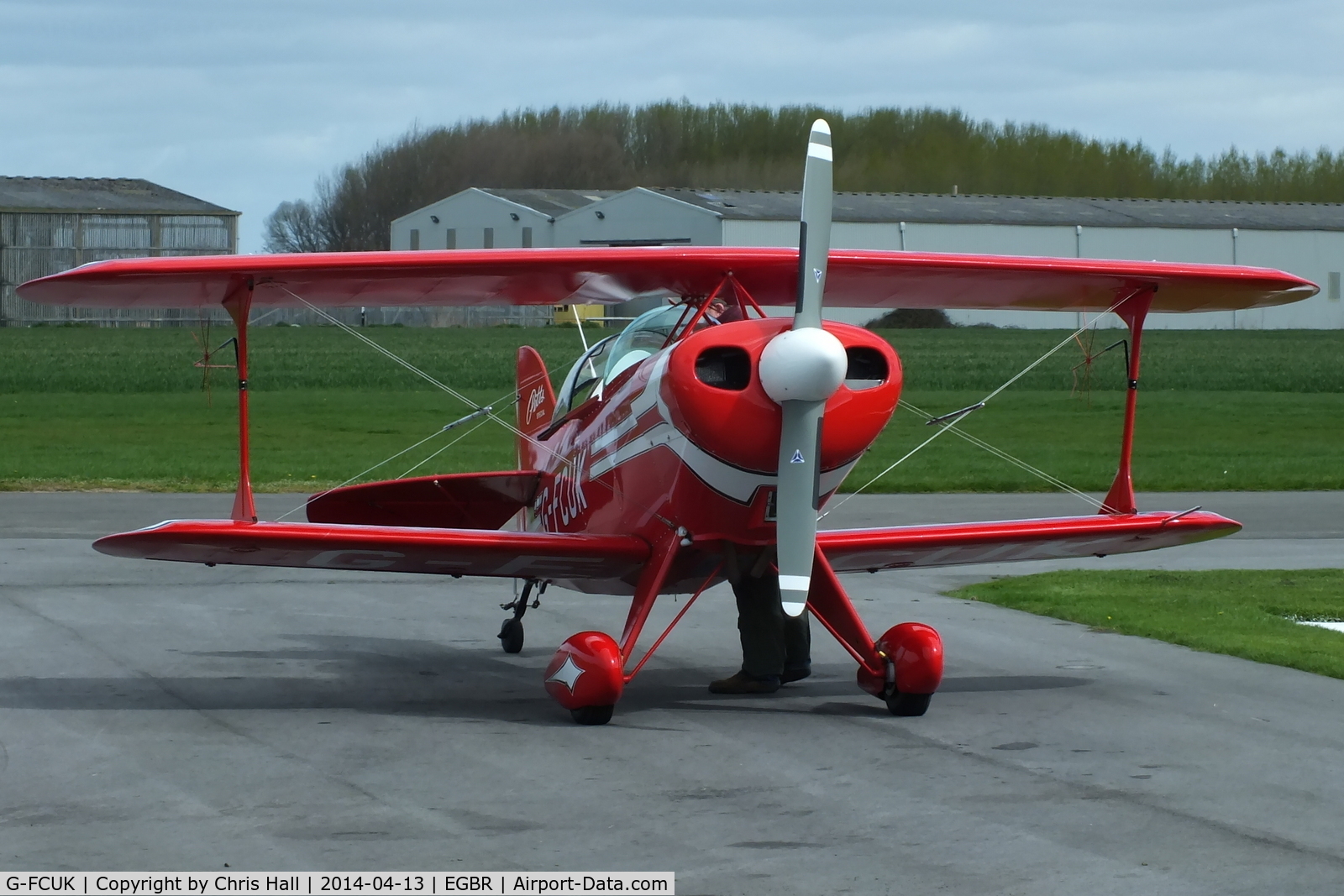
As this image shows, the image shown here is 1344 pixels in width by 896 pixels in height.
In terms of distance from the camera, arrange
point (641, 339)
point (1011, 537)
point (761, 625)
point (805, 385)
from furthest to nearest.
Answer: point (641, 339) < point (1011, 537) < point (761, 625) < point (805, 385)

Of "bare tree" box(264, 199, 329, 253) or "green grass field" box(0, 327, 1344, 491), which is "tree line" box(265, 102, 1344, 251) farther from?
"green grass field" box(0, 327, 1344, 491)

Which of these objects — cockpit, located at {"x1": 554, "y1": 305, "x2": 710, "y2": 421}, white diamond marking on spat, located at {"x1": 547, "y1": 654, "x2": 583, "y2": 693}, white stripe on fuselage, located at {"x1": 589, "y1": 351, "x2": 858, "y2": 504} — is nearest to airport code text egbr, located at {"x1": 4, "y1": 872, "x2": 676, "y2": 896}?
white diamond marking on spat, located at {"x1": 547, "y1": 654, "x2": 583, "y2": 693}

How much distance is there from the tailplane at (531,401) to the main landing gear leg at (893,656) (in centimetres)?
288

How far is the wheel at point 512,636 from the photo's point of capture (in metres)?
9.84

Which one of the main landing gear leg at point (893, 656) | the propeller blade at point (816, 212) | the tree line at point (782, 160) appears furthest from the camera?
the tree line at point (782, 160)

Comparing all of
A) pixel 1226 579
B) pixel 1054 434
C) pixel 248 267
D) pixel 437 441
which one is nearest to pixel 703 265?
pixel 248 267

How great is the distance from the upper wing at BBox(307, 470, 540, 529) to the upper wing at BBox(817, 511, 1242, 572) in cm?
213

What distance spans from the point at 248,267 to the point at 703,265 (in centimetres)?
227

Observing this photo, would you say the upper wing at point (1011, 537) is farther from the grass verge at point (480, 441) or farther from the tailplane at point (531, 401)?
the grass verge at point (480, 441)

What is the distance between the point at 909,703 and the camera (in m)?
7.84

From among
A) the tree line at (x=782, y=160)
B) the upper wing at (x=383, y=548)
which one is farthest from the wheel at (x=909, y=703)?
the tree line at (x=782, y=160)

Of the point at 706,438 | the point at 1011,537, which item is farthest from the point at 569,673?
the point at 1011,537

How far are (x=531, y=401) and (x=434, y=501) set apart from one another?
1874mm

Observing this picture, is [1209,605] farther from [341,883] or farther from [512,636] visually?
[341,883]
